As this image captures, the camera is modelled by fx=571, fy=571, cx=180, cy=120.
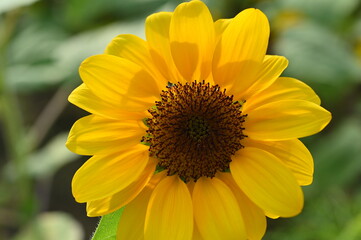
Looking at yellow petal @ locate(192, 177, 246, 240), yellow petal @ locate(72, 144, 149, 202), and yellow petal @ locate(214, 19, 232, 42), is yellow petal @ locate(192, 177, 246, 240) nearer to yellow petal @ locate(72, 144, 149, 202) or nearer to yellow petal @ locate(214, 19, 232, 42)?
yellow petal @ locate(72, 144, 149, 202)

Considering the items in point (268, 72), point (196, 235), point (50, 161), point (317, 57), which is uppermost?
point (268, 72)

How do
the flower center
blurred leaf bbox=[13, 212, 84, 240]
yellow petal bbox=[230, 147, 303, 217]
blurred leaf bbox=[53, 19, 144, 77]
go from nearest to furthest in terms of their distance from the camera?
yellow petal bbox=[230, 147, 303, 217] < the flower center < blurred leaf bbox=[53, 19, 144, 77] < blurred leaf bbox=[13, 212, 84, 240]

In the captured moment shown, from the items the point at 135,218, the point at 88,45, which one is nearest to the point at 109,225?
the point at 135,218

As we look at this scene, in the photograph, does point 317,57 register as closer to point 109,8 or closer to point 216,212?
point 109,8

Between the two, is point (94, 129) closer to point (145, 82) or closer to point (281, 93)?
point (145, 82)

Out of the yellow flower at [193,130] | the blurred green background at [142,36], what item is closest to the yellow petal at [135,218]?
the yellow flower at [193,130]

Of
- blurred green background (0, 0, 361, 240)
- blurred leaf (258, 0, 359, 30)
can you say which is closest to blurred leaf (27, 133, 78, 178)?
blurred green background (0, 0, 361, 240)
